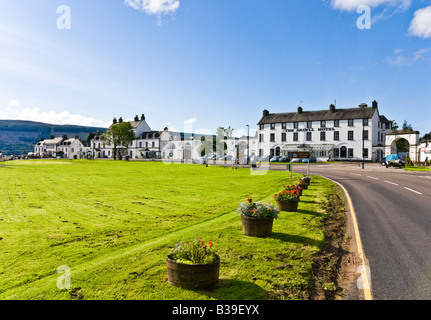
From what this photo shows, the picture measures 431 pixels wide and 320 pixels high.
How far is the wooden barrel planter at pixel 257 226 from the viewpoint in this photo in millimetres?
9016

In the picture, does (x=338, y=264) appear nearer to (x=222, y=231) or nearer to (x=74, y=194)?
(x=222, y=231)

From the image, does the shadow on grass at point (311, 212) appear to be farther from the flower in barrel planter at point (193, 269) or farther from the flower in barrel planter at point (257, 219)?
the flower in barrel planter at point (193, 269)

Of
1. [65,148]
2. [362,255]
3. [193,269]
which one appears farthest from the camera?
[65,148]

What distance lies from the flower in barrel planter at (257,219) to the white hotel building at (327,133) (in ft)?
191

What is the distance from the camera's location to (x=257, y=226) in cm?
905

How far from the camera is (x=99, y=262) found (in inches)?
285

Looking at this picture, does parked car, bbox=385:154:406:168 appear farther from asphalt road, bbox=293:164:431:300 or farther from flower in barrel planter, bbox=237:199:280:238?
flower in barrel planter, bbox=237:199:280:238

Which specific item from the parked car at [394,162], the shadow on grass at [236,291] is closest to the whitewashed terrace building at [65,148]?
the parked car at [394,162]

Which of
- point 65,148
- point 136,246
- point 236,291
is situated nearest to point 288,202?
point 136,246

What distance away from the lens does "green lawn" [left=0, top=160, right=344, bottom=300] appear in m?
5.80

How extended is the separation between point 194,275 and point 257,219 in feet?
12.3

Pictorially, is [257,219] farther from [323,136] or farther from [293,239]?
[323,136]

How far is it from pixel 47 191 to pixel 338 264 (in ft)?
59.8
